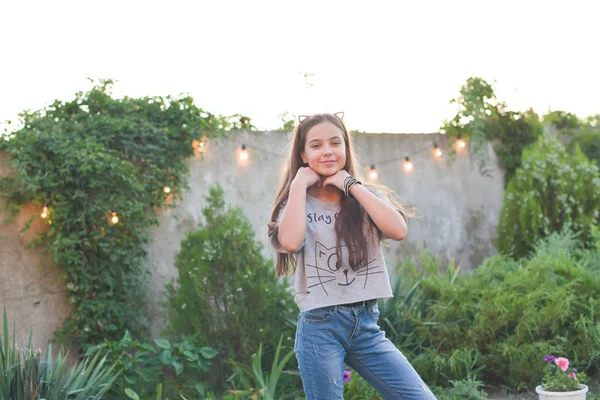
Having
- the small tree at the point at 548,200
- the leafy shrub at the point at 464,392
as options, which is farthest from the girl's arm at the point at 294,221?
the small tree at the point at 548,200

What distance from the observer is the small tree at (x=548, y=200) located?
7586 mm

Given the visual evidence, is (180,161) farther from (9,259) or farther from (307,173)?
(307,173)

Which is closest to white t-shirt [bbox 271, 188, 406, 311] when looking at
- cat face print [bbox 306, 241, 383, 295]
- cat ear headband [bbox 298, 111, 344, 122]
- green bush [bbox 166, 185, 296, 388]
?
cat face print [bbox 306, 241, 383, 295]

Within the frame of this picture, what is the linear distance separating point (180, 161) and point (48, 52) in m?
1.67

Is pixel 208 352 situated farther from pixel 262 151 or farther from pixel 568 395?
pixel 262 151

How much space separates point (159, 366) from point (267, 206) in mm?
2521

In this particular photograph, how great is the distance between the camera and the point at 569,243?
→ 639 centimetres

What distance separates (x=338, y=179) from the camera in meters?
2.25

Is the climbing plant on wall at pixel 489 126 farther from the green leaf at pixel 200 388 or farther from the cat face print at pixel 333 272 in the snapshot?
the cat face print at pixel 333 272

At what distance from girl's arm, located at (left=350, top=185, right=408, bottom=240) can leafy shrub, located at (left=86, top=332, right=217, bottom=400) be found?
290 centimetres

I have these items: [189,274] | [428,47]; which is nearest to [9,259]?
[189,274]

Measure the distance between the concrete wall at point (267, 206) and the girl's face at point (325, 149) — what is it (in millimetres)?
3727

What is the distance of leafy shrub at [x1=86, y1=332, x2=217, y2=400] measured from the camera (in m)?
4.77

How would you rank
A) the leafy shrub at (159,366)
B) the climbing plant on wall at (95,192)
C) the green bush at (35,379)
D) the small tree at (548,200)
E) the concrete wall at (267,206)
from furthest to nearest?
the small tree at (548,200)
the concrete wall at (267,206)
the climbing plant on wall at (95,192)
the leafy shrub at (159,366)
the green bush at (35,379)
